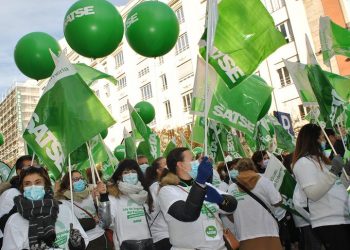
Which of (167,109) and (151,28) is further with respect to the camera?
(167,109)

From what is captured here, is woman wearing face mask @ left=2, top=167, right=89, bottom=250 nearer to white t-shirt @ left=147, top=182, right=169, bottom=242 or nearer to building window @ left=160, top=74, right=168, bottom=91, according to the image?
white t-shirt @ left=147, top=182, right=169, bottom=242

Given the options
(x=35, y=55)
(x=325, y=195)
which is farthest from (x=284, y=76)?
(x=325, y=195)

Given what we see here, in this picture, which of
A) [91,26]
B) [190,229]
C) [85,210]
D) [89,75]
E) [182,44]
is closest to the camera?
[190,229]

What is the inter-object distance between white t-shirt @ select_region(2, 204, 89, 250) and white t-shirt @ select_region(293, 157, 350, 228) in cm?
194

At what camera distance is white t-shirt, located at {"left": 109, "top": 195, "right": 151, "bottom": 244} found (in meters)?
4.04

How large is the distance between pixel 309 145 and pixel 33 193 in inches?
96.4

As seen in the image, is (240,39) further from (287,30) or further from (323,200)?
(287,30)

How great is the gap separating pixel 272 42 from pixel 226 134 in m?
4.04

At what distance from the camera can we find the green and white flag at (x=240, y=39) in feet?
11.6

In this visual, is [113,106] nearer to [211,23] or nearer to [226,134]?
[226,134]

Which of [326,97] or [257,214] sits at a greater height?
[326,97]

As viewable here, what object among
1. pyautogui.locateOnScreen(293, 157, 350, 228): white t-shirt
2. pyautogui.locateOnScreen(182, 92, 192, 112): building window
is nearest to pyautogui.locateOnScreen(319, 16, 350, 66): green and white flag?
pyautogui.locateOnScreen(293, 157, 350, 228): white t-shirt

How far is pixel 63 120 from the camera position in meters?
3.46

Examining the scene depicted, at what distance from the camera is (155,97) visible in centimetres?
3212
